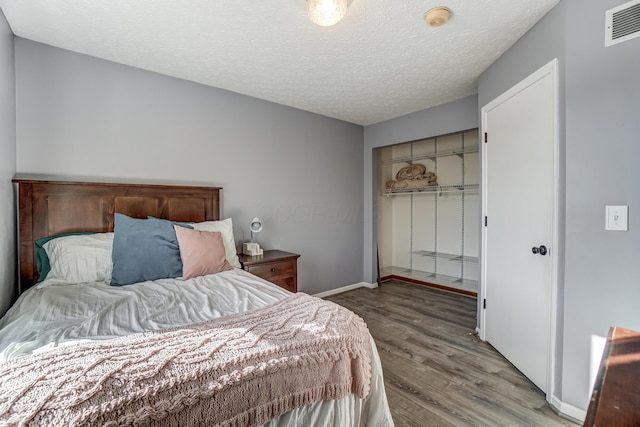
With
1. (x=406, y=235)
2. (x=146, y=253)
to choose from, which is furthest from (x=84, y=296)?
(x=406, y=235)

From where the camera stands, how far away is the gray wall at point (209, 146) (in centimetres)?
A: 213

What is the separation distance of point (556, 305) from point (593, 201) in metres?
0.67

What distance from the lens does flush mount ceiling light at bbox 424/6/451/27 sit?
1723 millimetres

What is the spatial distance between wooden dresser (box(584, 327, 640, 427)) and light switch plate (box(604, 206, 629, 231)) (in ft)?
2.26

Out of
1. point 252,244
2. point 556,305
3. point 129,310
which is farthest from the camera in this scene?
point 252,244

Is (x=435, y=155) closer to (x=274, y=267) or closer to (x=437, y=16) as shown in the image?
(x=437, y=16)

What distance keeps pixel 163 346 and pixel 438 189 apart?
12.4 feet

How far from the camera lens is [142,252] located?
1.91 meters

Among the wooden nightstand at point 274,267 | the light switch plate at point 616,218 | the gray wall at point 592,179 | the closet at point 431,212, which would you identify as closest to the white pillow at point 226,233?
the wooden nightstand at point 274,267

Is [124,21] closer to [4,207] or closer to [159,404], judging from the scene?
[4,207]

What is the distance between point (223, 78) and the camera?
106 inches

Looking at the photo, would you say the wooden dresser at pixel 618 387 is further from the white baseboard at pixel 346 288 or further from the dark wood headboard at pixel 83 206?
the white baseboard at pixel 346 288

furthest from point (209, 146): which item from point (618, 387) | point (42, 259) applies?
point (618, 387)

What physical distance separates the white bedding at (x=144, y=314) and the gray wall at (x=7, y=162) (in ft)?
0.76
